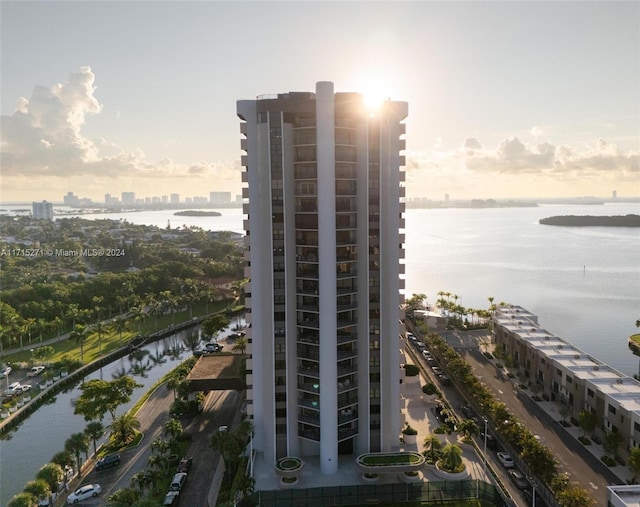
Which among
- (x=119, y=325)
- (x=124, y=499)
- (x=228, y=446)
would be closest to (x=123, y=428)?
(x=124, y=499)

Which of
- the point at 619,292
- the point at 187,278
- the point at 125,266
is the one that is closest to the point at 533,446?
the point at 187,278

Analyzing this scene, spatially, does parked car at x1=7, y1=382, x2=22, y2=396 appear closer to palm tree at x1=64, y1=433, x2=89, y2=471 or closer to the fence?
palm tree at x1=64, y1=433, x2=89, y2=471

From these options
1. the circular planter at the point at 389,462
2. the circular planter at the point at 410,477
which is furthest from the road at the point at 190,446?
the circular planter at the point at 410,477

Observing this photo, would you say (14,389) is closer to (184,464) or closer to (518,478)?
(184,464)

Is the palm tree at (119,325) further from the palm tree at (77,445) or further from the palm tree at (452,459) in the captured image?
the palm tree at (452,459)

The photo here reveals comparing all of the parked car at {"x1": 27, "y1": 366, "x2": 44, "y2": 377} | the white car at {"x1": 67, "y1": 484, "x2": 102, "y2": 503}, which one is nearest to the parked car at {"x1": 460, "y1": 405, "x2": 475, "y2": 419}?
the white car at {"x1": 67, "y1": 484, "x2": 102, "y2": 503}

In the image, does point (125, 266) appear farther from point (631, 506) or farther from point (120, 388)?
point (631, 506)
